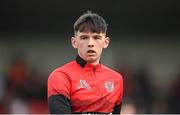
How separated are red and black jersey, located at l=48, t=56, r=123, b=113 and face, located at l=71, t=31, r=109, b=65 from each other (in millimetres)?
55

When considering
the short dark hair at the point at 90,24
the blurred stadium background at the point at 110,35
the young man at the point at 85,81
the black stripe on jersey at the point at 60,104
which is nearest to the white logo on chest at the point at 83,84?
the young man at the point at 85,81

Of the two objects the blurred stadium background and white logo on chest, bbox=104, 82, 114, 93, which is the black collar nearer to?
white logo on chest, bbox=104, 82, 114, 93

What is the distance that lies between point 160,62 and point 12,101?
4.15 m

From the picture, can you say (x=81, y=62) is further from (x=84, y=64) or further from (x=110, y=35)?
(x=110, y=35)

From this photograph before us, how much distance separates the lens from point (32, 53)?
1338 centimetres

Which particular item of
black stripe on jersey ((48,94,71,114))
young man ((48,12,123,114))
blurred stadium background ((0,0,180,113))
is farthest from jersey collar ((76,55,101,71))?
blurred stadium background ((0,0,180,113))

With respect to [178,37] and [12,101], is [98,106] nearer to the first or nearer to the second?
[12,101]

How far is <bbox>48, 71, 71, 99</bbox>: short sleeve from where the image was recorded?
3.64m

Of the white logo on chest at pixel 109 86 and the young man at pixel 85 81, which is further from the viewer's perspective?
the white logo on chest at pixel 109 86

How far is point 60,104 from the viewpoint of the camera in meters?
3.61

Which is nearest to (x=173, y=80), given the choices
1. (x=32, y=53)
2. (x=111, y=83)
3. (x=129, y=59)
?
(x=129, y=59)

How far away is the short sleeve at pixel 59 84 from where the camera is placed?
364 cm

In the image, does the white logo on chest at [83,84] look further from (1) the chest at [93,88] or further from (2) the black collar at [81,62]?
(2) the black collar at [81,62]

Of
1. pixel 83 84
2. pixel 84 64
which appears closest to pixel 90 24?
pixel 84 64
